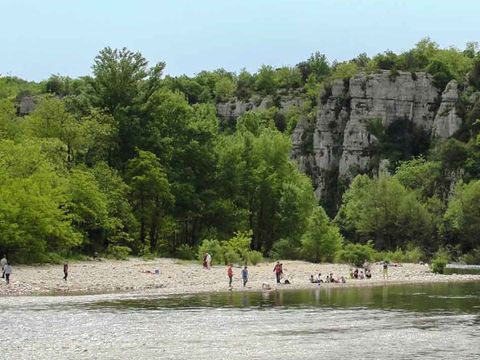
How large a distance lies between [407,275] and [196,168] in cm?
2707

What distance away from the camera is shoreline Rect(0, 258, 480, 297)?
47428mm

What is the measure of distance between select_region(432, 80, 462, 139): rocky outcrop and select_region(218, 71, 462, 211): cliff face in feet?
1.31

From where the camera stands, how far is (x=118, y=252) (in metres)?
69.6

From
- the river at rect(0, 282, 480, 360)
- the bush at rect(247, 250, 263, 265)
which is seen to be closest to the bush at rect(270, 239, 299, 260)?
the bush at rect(247, 250, 263, 265)

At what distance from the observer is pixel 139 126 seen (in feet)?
261

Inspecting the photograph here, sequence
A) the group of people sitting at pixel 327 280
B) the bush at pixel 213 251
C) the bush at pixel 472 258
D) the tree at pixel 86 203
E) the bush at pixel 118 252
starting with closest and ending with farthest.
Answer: the group of people sitting at pixel 327 280
the tree at pixel 86 203
the bush at pixel 118 252
the bush at pixel 213 251
the bush at pixel 472 258

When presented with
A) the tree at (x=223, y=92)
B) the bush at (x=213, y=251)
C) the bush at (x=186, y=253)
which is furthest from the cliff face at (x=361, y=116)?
the bush at (x=213, y=251)

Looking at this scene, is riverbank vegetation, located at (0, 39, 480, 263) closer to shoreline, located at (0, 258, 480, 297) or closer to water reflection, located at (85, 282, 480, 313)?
shoreline, located at (0, 258, 480, 297)

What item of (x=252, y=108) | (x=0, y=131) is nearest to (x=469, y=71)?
(x=252, y=108)

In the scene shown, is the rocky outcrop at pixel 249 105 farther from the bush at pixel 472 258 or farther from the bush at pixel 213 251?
the bush at pixel 213 251

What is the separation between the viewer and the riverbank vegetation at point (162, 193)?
61.2 meters

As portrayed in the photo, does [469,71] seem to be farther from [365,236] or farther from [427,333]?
[427,333]

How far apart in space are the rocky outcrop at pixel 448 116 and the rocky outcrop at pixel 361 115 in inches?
147

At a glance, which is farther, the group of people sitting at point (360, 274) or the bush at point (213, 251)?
the bush at point (213, 251)
